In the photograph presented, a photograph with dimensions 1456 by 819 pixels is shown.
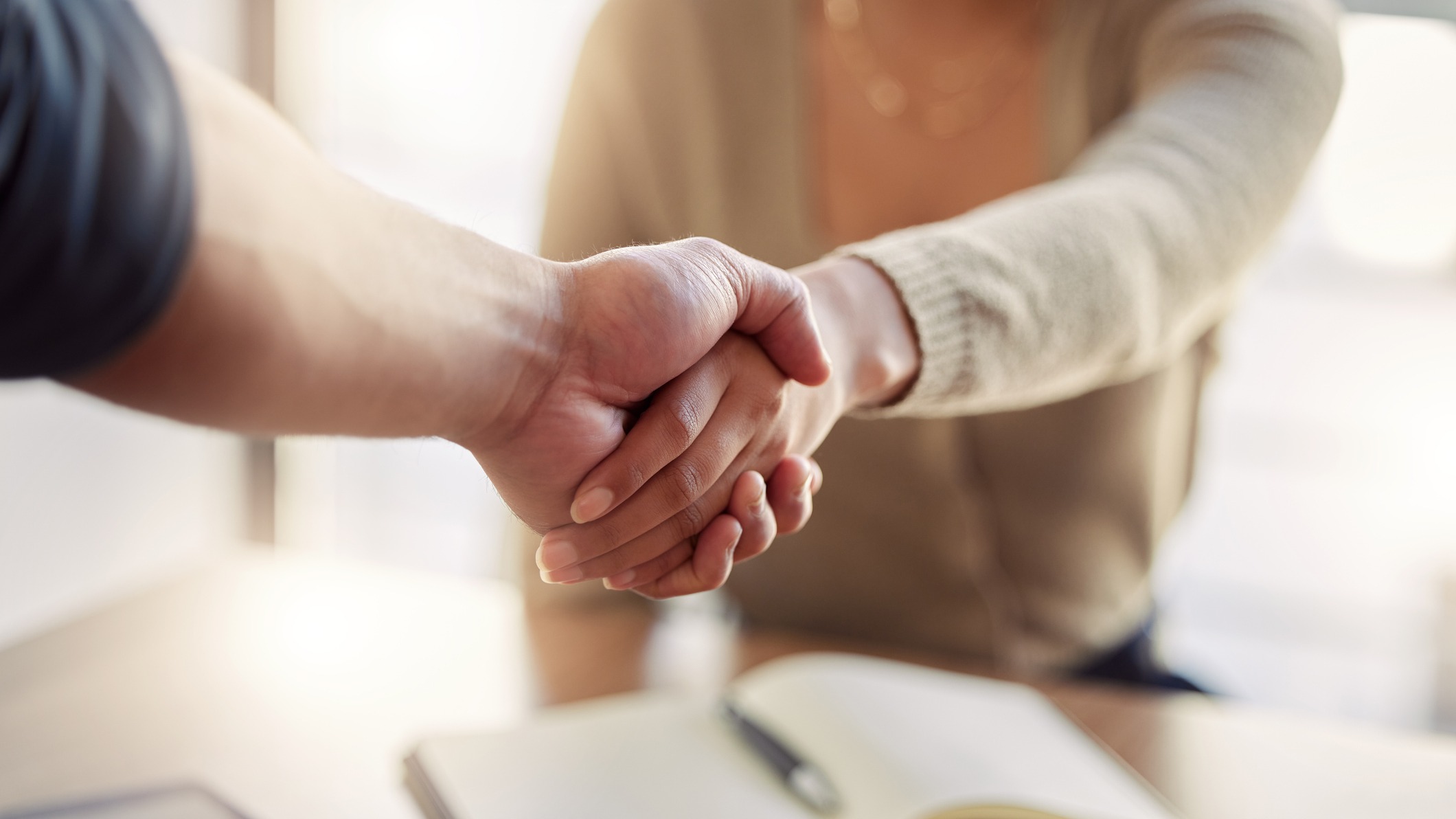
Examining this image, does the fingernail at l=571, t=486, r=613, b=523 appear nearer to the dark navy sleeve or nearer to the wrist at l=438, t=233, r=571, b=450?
the wrist at l=438, t=233, r=571, b=450

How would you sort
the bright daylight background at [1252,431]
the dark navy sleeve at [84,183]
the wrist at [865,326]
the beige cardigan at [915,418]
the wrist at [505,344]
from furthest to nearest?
the bright daylight background at [1252,431], the beige cardigan at [915,418], the wrist at [865,326], the wrist at [505,344], the dark navy sleeve at [84,183]

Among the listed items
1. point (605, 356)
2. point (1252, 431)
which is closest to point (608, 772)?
point (605, 356)

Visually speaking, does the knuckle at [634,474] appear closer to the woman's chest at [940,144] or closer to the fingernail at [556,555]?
the fingernail at [556,555]

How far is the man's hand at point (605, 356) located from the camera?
0.98 feet

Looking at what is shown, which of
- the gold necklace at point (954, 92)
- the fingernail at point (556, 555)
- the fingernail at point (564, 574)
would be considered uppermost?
the gold necklace at point (954, 92)

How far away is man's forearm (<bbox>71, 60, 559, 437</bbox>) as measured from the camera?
0.63 feet

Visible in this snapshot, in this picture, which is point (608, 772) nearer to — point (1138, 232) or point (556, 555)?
point (556, 555)

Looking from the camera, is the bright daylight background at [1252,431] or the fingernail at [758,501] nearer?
the fingernail at [758,501]

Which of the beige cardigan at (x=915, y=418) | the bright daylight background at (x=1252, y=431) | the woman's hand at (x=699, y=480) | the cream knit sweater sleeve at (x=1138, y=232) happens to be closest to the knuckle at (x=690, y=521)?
the woman's hand at (x=699, y=480)

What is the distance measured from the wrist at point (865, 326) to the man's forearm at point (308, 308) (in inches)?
5.3

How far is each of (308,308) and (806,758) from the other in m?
0.29

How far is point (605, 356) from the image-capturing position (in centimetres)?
30

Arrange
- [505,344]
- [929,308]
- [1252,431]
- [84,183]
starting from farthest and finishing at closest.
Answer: [1252,431] → [929,308] → [505,344] → [84,183]

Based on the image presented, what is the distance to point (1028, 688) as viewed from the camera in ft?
1.64
